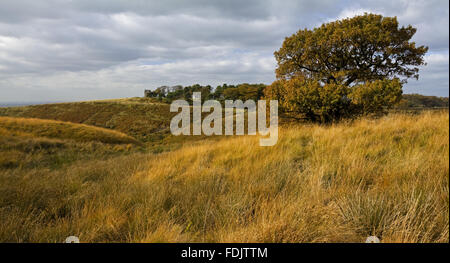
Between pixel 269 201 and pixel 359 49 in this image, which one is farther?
pixel 359 49

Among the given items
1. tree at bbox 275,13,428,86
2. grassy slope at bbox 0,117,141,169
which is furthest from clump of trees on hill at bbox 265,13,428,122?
grassy slope at bbox 0,117,141,169

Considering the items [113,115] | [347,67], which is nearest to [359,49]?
[347,67]

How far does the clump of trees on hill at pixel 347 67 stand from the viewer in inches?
430

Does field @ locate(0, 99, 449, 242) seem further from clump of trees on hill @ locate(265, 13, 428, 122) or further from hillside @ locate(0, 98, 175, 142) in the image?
hillside @ locate(0, 98, 175, 142)

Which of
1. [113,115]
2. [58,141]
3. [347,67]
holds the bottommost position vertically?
[58,141]

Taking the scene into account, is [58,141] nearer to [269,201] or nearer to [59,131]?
[59,131]

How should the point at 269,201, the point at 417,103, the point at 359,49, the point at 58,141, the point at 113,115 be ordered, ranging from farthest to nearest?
the point at 113,115, the point at 58,141, the point at 417,103, the point at 359,49, the point at 269,201

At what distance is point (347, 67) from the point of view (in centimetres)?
1221

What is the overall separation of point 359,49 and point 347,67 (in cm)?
100

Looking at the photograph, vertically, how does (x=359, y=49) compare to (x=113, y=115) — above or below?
above

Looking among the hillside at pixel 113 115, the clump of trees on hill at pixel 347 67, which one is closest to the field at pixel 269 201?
the clump of trees on hill at pixel 347 67

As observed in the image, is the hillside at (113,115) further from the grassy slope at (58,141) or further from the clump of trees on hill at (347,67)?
the clump of trees on hill at (347,67)
